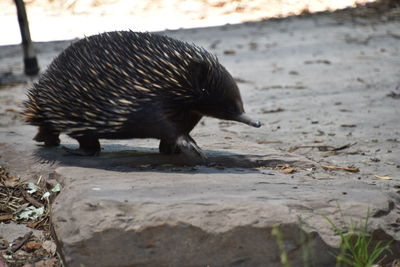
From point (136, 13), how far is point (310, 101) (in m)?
8.42

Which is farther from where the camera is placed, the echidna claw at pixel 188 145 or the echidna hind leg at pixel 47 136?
the echidna hind leg at pixel 47 136

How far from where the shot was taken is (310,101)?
748 cm

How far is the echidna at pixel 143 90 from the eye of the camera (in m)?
4.25

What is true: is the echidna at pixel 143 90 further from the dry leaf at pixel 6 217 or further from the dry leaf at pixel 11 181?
the dry leaf at pixel 6 217

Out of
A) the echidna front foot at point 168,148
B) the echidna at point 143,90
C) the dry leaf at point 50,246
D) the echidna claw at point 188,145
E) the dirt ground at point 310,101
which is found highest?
the echidna at point 143,90

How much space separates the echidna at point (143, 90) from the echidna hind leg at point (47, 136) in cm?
44

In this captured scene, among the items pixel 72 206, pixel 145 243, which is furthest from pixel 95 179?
pixel 145 243

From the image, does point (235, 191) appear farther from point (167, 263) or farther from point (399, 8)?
point (399, 8)

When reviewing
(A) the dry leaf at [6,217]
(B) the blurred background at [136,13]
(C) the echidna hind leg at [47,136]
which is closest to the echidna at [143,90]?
(C) the echidna hind leg at [47,136]

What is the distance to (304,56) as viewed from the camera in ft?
32.8

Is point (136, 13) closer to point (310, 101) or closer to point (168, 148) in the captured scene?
point (310, 101)

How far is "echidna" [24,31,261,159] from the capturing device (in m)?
4.25

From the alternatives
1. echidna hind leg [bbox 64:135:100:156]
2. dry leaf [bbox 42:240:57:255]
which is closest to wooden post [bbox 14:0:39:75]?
echidna hind leg [bbox 64:135:100:156]

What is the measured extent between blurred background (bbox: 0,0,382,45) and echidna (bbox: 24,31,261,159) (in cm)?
840
